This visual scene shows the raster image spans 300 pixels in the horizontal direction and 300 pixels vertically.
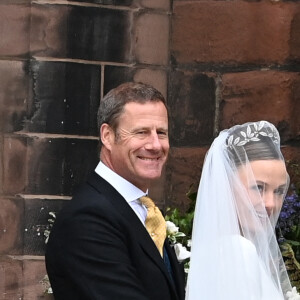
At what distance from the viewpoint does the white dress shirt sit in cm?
364

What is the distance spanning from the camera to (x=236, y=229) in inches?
135

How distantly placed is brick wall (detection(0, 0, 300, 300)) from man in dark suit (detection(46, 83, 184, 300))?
7.08 ft

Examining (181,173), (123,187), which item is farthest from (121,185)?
(181,173)

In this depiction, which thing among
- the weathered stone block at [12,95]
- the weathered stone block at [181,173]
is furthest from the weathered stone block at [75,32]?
the weathered stone block at [181,173]

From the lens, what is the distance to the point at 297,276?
4.94 m

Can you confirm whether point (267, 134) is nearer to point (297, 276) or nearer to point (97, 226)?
point (97, 226)

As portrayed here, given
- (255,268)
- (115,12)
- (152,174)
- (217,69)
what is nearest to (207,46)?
(217,69)

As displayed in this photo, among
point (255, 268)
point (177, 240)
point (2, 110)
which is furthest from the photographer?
point (2, 110)

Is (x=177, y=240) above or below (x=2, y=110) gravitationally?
below

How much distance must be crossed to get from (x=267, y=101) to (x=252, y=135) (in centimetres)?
258

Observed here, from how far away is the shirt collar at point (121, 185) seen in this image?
364 centimetres

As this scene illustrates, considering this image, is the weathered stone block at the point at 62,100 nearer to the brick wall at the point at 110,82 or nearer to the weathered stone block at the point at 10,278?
the brick wall at the point at 110,82

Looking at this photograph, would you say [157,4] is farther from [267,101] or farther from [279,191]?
[279,191]

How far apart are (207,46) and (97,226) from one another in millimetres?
2913
